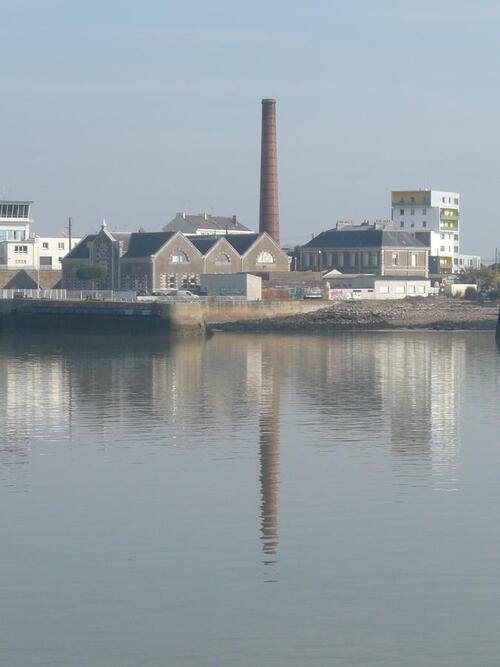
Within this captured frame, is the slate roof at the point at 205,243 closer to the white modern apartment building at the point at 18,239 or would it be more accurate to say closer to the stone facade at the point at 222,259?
the stone facade at the point at 222,259

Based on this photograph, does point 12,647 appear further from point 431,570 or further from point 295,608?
point 431,570

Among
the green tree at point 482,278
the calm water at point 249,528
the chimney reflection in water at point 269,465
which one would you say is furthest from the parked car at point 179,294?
the calm water at point 249,528

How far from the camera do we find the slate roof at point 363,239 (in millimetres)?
117438

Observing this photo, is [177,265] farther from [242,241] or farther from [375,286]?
[375,286]

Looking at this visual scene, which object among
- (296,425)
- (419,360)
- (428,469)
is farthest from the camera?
(419,360)

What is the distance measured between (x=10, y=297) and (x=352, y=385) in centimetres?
4918

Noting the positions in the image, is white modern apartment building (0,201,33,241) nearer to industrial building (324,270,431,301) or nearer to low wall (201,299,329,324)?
industrial building (324,270,431,301)

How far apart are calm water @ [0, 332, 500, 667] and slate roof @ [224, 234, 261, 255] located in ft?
203

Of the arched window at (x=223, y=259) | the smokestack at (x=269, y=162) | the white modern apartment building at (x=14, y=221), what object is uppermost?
the smokestack at (x=269, y=162)

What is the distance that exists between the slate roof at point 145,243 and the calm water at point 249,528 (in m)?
58.2

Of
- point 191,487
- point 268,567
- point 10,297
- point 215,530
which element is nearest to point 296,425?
point 191,487

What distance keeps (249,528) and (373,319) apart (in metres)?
70.9

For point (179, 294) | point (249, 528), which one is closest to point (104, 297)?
point (179, 294)

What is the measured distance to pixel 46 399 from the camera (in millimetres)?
42562
